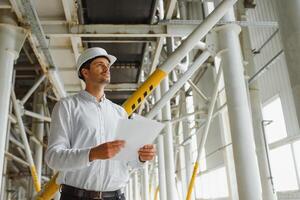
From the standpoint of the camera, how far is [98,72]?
2506 millimetres

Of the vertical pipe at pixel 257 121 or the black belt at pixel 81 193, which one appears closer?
the black belt at pixel 81 193

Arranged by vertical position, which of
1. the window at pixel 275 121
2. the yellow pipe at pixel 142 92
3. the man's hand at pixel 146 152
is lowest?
the man's hand at pixel 146 152

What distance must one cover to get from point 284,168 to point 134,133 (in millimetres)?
6791

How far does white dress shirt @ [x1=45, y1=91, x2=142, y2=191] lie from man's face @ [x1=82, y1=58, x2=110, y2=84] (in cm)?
13

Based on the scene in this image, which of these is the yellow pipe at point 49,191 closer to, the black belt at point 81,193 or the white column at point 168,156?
the black belt at point 81,193

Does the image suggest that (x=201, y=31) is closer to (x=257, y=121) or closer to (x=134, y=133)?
(x=134, y=133)

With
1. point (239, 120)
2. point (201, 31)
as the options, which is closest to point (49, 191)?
point (239, 120)

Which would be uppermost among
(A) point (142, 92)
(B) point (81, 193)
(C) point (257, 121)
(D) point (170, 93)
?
(C) point (257, 121)

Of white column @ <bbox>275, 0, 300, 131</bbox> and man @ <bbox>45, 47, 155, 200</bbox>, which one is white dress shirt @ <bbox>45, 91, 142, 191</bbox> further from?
white column @ <bbox>275, 0, 300, 131</bbox>

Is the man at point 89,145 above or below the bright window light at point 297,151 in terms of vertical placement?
below

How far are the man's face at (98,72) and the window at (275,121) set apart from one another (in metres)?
6.08

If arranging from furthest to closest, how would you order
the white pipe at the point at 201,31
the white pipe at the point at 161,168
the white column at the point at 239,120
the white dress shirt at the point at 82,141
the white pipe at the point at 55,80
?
1. the white pipe at the point at 161,168
2. the white pipe at the point at 55,80
3. the white column at the point at 239,120
4. the white pipe at the point at 201,31
5. the white dress shirt at the point at 82,141

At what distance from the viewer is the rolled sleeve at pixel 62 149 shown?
2.01 metres

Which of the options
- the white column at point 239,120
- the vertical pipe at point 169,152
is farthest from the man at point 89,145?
the vertical pipe at point 169,152
